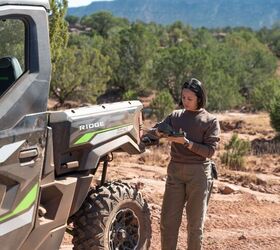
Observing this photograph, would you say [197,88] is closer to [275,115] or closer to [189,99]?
[189,99]

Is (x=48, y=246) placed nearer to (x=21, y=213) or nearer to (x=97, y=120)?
(x=21, y=213)

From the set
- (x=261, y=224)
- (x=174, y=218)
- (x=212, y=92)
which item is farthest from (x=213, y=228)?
(x=212, y=92)

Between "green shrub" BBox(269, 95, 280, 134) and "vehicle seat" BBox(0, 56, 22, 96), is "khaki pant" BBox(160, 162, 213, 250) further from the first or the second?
"green shrub" BBox(269, 95, 280, 134)

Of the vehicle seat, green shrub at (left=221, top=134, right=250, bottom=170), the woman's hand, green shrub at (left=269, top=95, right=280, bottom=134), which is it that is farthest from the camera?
A: green shrub at (left=269, top=95, right=280, bottom=134)

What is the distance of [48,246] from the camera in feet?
13.1

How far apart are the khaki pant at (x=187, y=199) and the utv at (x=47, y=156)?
0.35 m

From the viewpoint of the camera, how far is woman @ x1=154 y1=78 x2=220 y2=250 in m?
4.84

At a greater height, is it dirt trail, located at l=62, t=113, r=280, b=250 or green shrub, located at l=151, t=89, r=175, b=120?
dirt trail, located at l=62, t=113, r=280, b=250

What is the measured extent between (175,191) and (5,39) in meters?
2.02

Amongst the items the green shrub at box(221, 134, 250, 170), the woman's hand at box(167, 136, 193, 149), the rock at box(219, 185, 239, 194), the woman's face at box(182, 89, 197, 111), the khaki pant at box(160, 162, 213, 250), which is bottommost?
the green shrub at box(221, 134, 250, 170)

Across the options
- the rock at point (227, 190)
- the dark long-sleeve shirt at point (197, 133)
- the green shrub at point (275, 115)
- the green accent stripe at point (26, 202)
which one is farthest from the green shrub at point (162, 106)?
the green accent stripe at point (26, 202)

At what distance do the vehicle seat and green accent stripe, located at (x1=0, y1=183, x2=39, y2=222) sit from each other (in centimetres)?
67

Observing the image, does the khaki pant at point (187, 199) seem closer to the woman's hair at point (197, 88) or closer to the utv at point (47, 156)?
the utv at point (47, 156)

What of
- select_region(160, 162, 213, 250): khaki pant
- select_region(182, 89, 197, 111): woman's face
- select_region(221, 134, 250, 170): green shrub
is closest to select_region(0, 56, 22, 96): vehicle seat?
select_region(182, 89, 197, 111): woman's face
